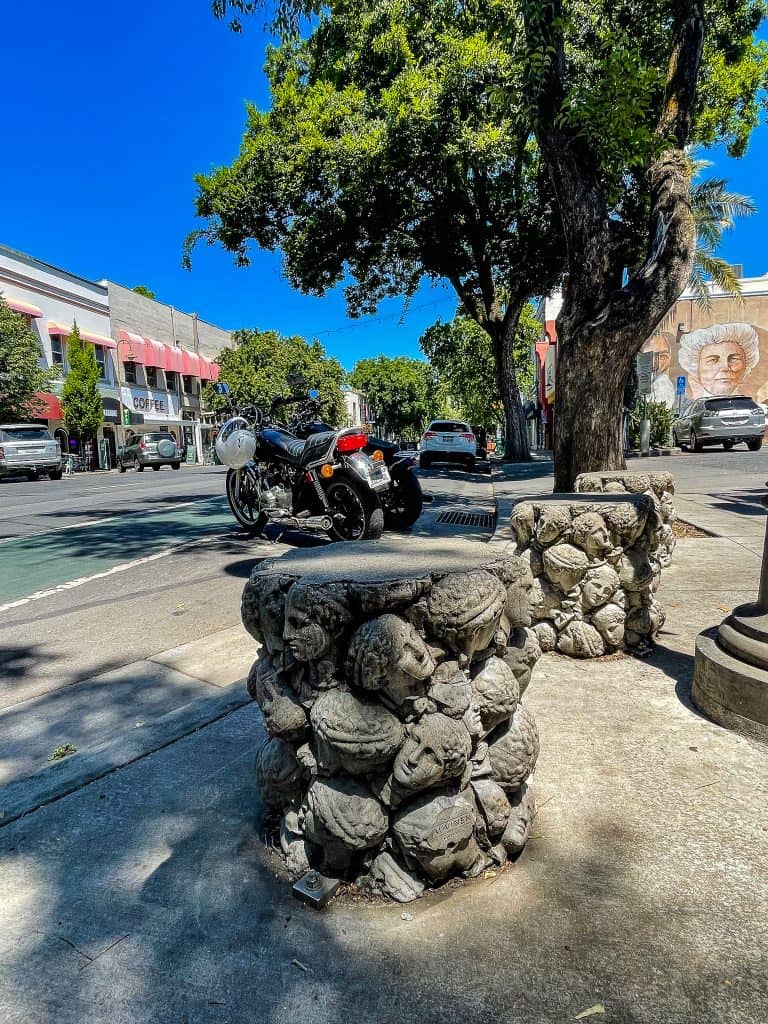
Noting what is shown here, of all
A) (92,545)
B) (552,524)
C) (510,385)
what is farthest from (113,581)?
(510,385)

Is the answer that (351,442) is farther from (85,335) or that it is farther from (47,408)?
(85,335)

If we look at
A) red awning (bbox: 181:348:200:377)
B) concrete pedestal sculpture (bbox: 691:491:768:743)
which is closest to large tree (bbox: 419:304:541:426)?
red awning (bbox: 181:348:200:377)

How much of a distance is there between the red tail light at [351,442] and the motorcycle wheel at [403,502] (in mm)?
833

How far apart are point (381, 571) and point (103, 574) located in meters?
4.87

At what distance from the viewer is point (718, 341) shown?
28062 millimetres

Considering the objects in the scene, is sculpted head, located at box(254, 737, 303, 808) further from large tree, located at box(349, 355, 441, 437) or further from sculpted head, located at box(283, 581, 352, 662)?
large tree, located at box(349, 355, 441, 437)

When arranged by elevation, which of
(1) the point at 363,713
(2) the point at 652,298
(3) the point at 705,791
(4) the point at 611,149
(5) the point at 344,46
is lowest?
(3) the point at 705,791

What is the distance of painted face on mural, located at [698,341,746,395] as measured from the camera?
28.0 m

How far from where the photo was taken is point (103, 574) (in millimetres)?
5930

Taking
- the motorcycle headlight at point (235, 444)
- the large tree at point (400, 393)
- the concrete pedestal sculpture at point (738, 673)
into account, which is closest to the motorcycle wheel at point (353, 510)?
the motorcycle headlight at point (235, 444)

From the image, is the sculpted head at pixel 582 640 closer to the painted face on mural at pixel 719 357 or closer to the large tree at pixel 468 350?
the painted face on mural at pixel 719 357

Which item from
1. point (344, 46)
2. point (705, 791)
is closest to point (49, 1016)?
point (705, 791)

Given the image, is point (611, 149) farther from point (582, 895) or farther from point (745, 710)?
point (582, 895)

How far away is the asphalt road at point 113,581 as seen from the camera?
3842 mm
